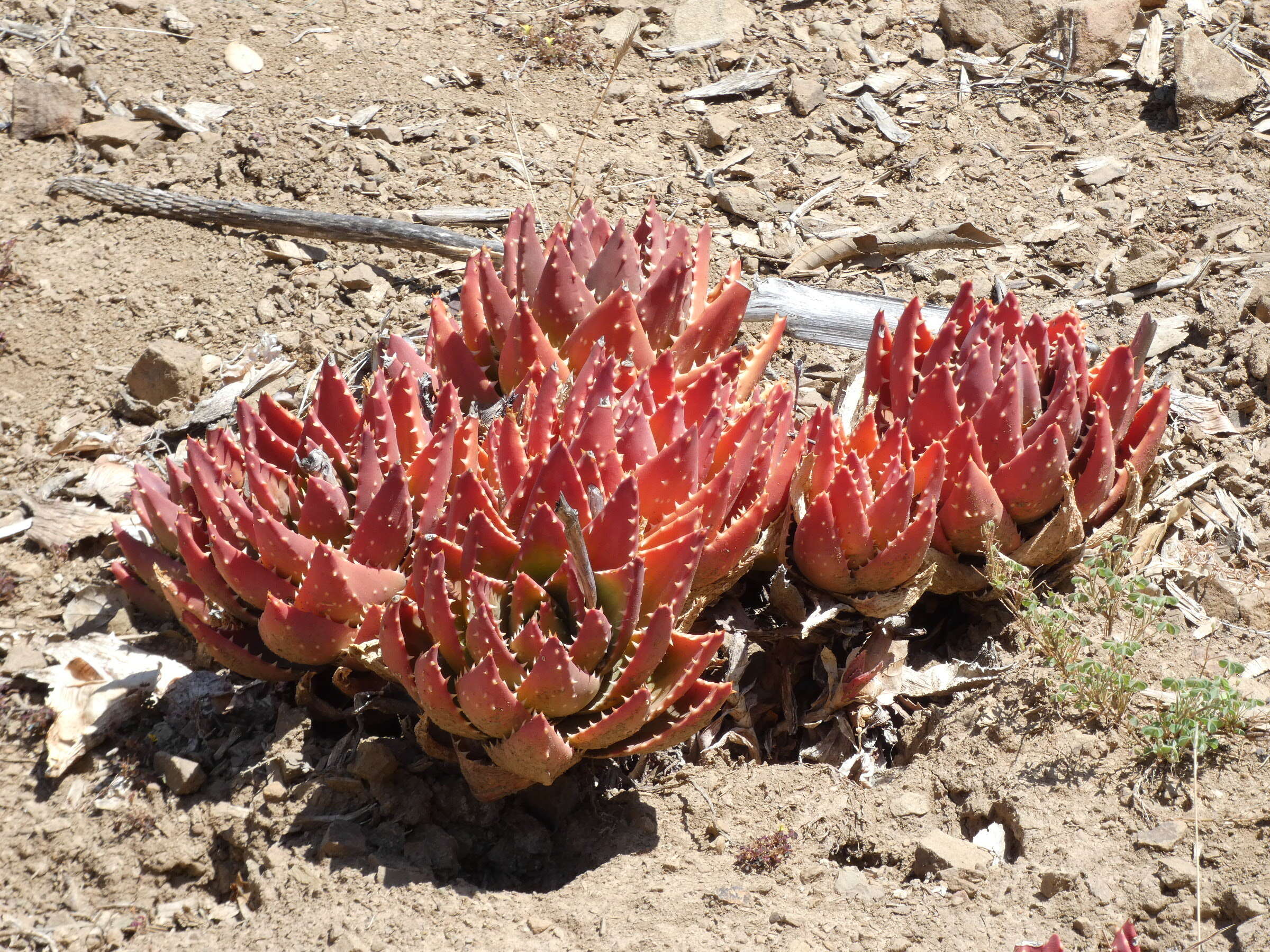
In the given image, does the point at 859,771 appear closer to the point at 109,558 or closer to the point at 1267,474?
the point at 1267,474

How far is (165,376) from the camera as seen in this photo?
3.81 meters

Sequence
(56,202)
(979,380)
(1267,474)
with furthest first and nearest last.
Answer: (56,202)
(1267,474)
(979,380)

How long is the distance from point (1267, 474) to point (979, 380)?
1.37 meters

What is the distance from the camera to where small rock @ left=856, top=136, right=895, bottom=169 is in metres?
5.26

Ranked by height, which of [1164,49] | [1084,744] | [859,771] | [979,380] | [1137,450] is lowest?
[859,771]

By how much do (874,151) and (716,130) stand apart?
2.57ft

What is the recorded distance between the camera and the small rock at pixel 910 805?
2.66 metres

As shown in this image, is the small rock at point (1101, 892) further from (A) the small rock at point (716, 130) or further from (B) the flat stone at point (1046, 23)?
(B) the flat stone at point (1046, 23)

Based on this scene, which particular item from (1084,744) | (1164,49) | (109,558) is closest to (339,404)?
(109,558)

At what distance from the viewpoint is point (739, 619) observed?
2992mm

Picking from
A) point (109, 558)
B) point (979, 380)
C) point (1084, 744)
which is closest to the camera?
point (1084, 744)

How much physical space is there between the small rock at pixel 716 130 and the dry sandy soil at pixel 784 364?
3.2 inches

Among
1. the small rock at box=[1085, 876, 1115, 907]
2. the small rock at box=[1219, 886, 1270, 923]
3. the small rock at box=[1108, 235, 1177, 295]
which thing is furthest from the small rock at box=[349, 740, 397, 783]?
the small rock at box=[1108, 235, 1177, 295]

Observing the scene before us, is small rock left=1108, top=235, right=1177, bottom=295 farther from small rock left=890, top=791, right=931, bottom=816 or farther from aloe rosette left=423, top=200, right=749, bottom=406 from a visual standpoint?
small rock left=890, top=791, right=931, bottom=816
